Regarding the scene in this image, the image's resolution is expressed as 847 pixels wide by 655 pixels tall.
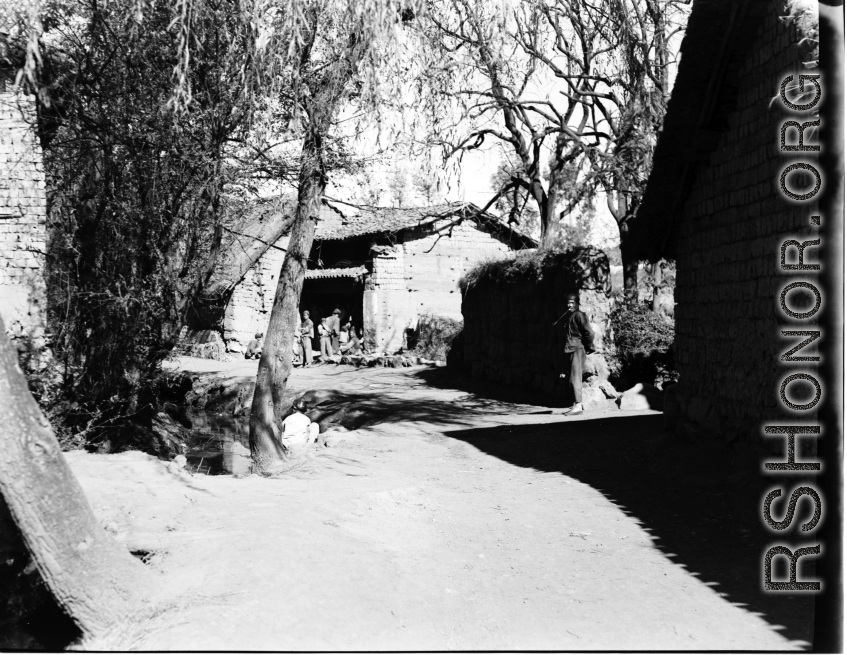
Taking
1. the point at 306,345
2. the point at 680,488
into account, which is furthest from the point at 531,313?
the point at 306,345

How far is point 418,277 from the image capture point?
25.7m

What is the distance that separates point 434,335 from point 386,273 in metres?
3.57

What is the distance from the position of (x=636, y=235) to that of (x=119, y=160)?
6468 millimetres

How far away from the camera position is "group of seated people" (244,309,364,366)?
24.5 m

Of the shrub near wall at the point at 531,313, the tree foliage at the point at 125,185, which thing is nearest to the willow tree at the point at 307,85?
the tree foliage at the point at 125,185

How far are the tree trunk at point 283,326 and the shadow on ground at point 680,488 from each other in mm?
2718

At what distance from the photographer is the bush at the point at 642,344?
1272cm

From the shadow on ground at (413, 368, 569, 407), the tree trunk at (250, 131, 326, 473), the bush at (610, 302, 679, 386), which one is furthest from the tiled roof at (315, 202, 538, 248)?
the tree trunk at (250, 131, 326, 473)

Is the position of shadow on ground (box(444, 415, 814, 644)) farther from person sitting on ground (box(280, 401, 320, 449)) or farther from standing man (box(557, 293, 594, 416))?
person sitting on ground (box(280, 401, 320, 449))

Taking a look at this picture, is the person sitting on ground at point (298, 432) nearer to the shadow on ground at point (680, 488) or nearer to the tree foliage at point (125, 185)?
the tree foliage at point (125, 185)

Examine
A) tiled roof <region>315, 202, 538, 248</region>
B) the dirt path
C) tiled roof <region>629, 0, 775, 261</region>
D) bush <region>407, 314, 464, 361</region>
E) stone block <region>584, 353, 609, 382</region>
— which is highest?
tiled roof <region>315, 202, 538, 248</region>

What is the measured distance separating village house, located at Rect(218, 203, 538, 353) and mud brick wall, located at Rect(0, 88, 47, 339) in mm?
14122

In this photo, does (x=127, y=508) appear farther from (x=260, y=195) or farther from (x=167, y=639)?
(x=260, y=195)

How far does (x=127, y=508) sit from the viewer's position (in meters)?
Answer: 5.43
